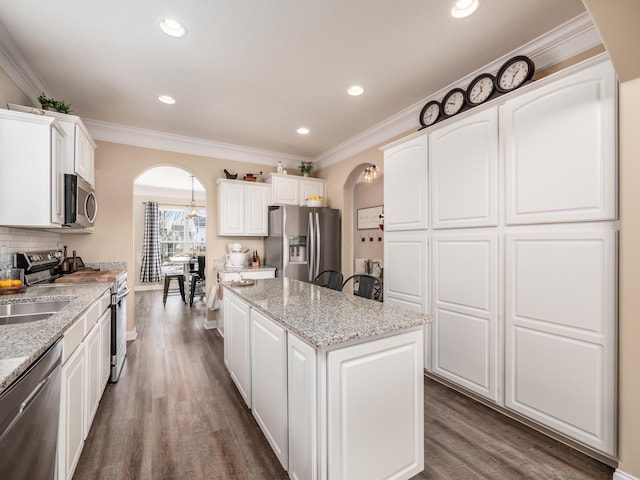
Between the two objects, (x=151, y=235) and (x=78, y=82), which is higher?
(x=78, y=82)

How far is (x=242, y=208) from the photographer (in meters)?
4.40

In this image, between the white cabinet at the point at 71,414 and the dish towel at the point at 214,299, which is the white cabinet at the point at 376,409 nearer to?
the white cabinet at the point at 71,414

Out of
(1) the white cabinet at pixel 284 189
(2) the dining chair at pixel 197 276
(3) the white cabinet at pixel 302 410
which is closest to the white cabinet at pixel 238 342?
(3) the white cabinet at pixel 302 410

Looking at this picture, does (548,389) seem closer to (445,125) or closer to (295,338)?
(295,338)

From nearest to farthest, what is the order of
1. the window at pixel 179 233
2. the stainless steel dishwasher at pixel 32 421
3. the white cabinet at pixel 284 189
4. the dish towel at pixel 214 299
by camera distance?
1. the stainless steel dishwasher at pixel 32 421
2. the dish towel at pixel 214 299
3. the white cabinet at pixel 284 189
4. the window at pixel 179 233

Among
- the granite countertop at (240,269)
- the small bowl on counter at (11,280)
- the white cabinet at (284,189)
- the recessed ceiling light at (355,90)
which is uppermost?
the recessed ceiling light at (355,90)

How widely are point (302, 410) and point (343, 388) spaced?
259 mm

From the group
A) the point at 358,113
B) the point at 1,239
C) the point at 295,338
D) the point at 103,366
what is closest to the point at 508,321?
the point at 295,338

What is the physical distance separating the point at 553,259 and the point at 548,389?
823mm

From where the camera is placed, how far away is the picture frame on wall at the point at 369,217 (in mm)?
5472

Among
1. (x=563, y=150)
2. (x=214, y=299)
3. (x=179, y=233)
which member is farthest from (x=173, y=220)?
(x=563, y=150)

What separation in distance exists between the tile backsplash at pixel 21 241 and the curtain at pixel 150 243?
191 inches

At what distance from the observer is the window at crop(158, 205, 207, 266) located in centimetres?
828

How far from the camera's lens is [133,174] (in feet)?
12.8
